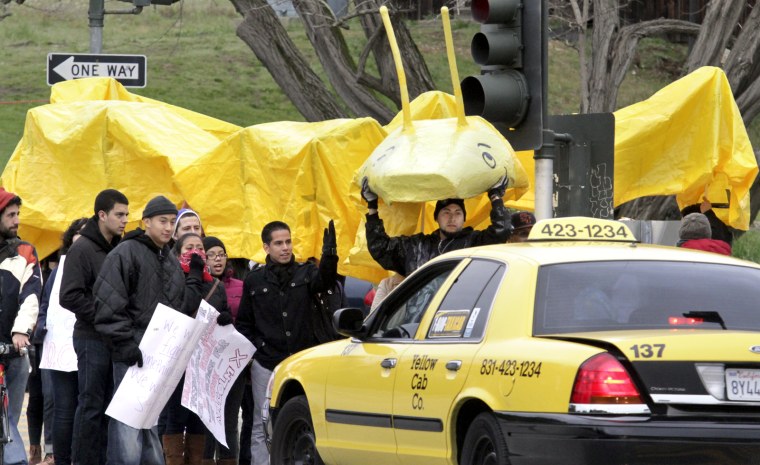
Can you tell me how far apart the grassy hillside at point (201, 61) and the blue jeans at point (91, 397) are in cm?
2303

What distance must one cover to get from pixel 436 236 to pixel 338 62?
824 cm

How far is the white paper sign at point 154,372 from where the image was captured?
31.5 feet

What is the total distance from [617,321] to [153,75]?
3716 cm

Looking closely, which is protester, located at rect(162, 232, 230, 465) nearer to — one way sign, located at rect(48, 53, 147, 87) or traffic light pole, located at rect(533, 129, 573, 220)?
traffic light pole, located at rect(533, 129, 573, 220)

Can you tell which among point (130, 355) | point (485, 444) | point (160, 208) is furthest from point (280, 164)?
point (485, 444)

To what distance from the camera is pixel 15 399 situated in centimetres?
1079

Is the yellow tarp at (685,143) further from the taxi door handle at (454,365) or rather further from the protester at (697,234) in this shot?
the taxi door handle at (454,365)

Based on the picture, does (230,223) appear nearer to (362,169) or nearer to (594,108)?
(362,169)

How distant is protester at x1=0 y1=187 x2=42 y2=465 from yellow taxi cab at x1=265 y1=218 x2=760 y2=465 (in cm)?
281

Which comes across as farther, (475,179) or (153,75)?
(153,75)

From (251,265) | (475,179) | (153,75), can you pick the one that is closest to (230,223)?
(251,265)

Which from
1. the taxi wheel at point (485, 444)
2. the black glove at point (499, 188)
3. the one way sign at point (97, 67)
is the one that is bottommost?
the taxi wheel at point (485, 444)

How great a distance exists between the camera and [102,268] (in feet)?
→ 32.0

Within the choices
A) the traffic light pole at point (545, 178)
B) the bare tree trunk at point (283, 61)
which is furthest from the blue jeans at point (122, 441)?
the bare tree trunk at point (283, 61)
